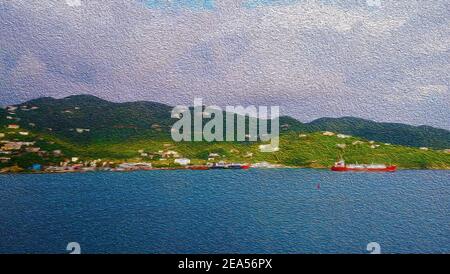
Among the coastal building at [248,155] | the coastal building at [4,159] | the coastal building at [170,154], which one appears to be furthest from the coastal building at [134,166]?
the coastal building at [4,159]

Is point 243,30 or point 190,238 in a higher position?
point 243,30

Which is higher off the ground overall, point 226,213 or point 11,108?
point 11,108

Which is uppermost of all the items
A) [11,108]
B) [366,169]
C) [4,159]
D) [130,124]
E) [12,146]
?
[11,108]

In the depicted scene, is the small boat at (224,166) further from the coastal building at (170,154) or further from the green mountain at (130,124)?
the green mountain at (130,124)

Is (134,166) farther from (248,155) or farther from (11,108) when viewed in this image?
(11,108)

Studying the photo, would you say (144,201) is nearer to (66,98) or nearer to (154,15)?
(66,98)

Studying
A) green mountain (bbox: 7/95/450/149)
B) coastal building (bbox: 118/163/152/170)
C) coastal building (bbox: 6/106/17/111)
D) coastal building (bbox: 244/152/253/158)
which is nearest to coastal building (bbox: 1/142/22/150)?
green mountain (bbox: 7/95/450/149)

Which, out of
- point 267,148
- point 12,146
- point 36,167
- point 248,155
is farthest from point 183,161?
point 12,146
